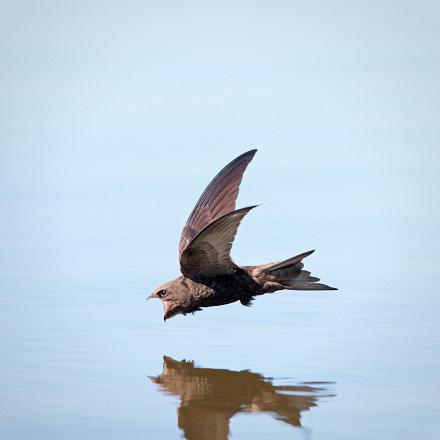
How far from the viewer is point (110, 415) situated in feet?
25.0

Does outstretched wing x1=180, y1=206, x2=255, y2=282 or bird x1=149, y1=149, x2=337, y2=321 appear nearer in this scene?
outstretched wing x1=180, y1=206, x2=255, y2=282

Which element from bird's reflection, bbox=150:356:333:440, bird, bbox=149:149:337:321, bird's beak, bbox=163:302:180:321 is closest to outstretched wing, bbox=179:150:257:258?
bird, bbox=149:149:337:321

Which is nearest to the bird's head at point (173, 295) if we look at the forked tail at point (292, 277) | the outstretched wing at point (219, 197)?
the forked tail at point (292, 277)

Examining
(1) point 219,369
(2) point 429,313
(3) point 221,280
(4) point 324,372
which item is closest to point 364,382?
(4) point 324,372

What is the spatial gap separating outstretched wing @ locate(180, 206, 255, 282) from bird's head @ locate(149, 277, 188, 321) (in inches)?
4.8

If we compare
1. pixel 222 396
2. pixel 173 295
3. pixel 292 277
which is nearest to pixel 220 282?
pixel 173 295

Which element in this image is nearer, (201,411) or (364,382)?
(201,411)

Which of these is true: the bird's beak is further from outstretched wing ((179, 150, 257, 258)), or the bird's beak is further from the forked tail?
outstretched wing ((179, 150, 257, 258))

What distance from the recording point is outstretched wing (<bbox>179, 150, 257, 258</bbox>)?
426 inches

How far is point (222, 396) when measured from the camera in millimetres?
8156

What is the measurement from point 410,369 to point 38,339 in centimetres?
302

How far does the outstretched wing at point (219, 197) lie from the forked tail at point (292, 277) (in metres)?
1.10

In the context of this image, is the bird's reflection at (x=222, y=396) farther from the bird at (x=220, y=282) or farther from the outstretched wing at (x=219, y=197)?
the outstretched wing at (x=219, y=197)

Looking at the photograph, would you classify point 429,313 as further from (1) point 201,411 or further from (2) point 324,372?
(1) point 201,411
